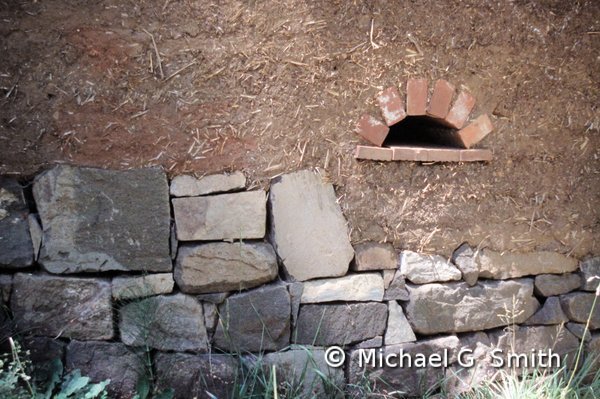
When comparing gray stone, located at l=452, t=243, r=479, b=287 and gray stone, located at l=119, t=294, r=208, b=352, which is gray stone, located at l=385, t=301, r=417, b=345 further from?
gray stone, located at l=119, t=294, r=208, b=352

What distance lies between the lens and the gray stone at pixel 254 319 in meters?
2.71

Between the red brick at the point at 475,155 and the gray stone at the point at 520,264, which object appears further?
the gray stone at the point at 520,264

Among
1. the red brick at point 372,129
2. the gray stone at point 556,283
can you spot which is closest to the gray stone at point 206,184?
the red brick at point 372,129

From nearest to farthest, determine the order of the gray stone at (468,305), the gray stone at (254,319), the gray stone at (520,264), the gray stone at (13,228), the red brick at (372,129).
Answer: the gray stone at (13,228) < the gray stone at (254,319) < the red brick at (372,129) < the gray stone at (468,305) < the gray stone at (520,264)

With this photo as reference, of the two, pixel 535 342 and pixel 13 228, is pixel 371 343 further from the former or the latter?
pixel 13 228

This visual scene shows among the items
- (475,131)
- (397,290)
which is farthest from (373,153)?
(397,290)

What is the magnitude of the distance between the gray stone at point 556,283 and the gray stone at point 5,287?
8.58 ft

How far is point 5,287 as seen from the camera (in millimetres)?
2500

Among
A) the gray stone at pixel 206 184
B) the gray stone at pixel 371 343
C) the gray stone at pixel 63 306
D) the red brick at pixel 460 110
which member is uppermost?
the red brick at pixel 460 110

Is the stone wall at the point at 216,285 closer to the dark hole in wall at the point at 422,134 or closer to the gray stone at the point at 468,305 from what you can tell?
the gray stone at the point at 468,305

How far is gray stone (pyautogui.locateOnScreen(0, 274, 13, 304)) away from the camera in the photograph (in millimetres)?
2496

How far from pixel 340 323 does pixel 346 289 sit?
17 centimetres

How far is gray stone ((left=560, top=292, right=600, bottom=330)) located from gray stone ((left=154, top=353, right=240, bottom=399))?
6.04 ft

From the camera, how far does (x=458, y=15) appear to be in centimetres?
293
